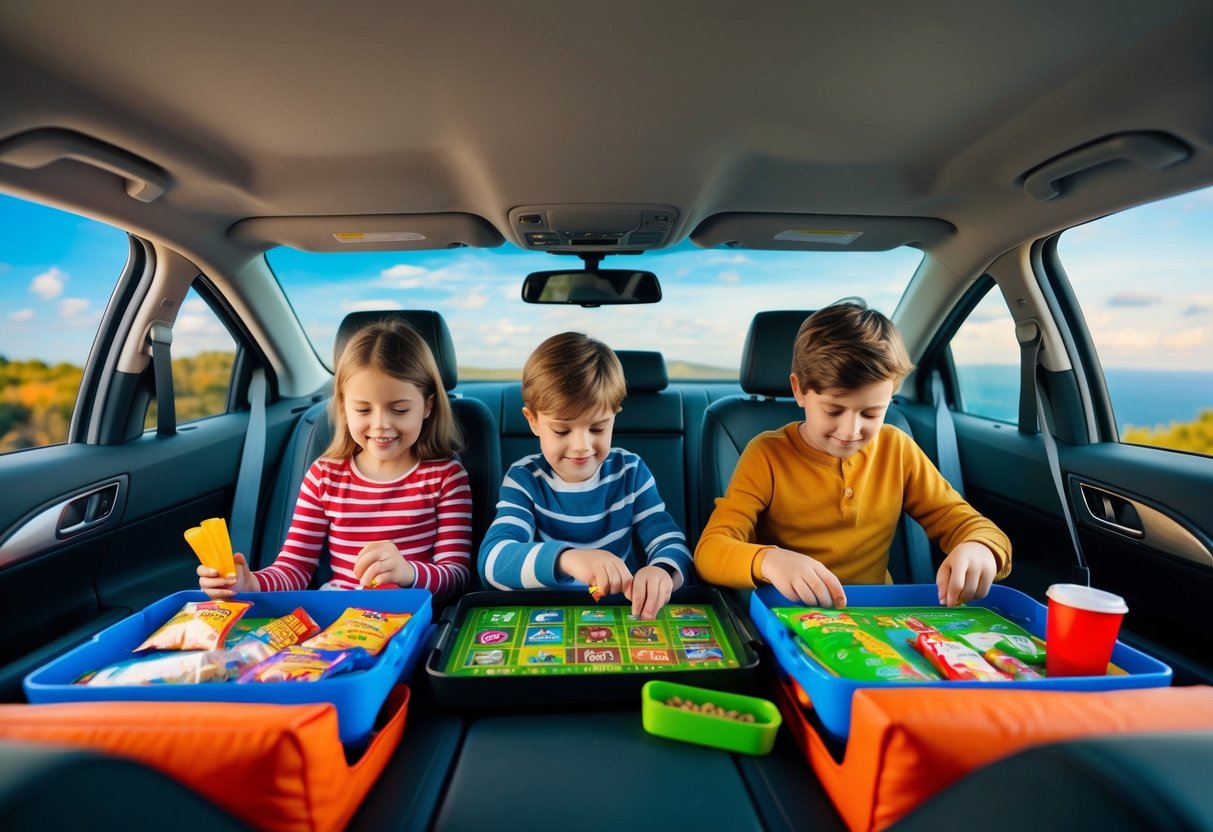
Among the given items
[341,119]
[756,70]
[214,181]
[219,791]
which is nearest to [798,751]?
[219,791]

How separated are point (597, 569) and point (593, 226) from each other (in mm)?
1391

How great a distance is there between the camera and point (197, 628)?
1099 mm

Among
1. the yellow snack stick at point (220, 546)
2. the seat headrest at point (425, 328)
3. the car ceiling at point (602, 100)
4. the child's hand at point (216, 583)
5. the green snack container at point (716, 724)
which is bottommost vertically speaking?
the green snack container at point (716, 724)

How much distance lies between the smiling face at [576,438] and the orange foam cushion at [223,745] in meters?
0.98

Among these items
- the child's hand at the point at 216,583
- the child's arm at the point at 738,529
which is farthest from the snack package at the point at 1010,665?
the child's hand at the point at 216,583

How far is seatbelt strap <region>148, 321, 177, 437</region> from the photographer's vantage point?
2.30m

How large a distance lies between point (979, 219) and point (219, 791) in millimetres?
2536

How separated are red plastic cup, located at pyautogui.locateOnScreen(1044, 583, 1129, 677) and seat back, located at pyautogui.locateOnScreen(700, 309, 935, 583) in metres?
1.34

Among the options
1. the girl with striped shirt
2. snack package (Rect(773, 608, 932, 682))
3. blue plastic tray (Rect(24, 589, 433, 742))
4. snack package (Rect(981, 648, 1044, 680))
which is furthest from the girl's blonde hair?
snack package (Rect(981, 648, 1044, 680))

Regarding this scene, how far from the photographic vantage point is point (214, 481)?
2.55 metres

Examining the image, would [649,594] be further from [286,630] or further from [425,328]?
[425,328]

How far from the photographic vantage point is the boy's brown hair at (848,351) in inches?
62.3

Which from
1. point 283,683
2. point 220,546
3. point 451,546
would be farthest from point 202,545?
point 451,546

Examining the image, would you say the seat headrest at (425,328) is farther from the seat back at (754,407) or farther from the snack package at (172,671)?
the snack package at (172,671)
